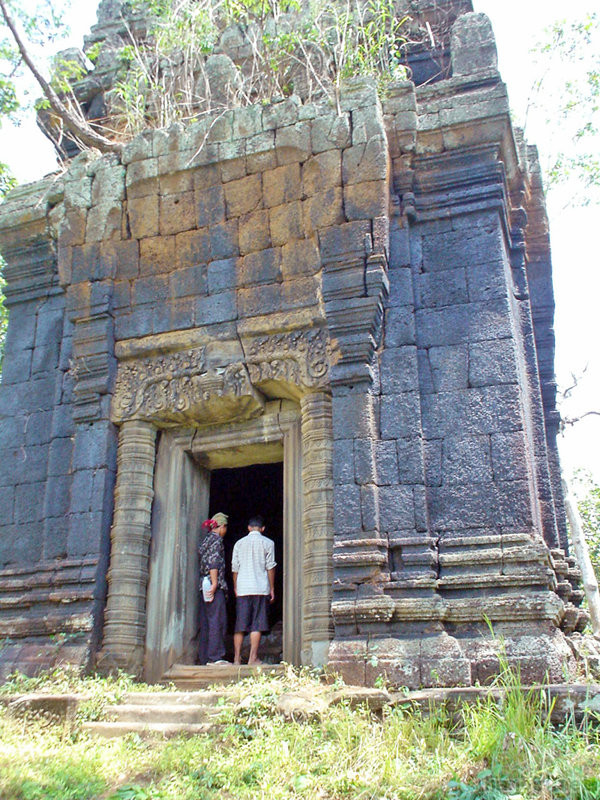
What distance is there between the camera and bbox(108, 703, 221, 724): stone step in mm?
5086

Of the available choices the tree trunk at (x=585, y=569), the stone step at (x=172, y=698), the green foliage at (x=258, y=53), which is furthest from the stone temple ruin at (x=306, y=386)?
the tree trunk at (x=585, y=569)

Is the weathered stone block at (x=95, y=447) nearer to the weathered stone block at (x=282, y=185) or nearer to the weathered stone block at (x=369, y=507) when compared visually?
the weathered stone block at (x=369, y=507)

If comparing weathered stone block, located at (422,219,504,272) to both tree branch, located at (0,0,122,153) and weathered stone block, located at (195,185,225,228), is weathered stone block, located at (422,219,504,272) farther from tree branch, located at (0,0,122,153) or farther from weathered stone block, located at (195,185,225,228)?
tree branch, located at (0,0,122,153)

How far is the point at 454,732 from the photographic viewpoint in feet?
15.3

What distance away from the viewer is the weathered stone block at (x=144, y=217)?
7.58 m

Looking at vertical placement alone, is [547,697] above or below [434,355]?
below

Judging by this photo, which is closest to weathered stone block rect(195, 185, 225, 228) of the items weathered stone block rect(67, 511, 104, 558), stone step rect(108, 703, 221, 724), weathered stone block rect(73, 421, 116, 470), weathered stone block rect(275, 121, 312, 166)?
weathered stone block rect(275, 121, 312, 166)

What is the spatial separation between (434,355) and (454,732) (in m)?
3.03

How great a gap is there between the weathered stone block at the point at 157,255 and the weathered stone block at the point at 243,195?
62 centimetres

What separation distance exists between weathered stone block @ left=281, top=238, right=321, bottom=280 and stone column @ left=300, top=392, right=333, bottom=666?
1.07m

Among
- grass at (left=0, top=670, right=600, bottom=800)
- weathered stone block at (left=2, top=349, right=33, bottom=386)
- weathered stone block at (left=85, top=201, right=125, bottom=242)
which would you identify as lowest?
grass at (left=0, top=670, right=600, bottom=800)

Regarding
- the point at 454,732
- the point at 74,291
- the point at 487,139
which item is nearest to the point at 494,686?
the point at 454,732

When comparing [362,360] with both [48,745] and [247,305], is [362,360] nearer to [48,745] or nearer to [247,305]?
[247,305]

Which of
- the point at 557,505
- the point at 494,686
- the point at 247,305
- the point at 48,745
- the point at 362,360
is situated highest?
the point at 247,305
